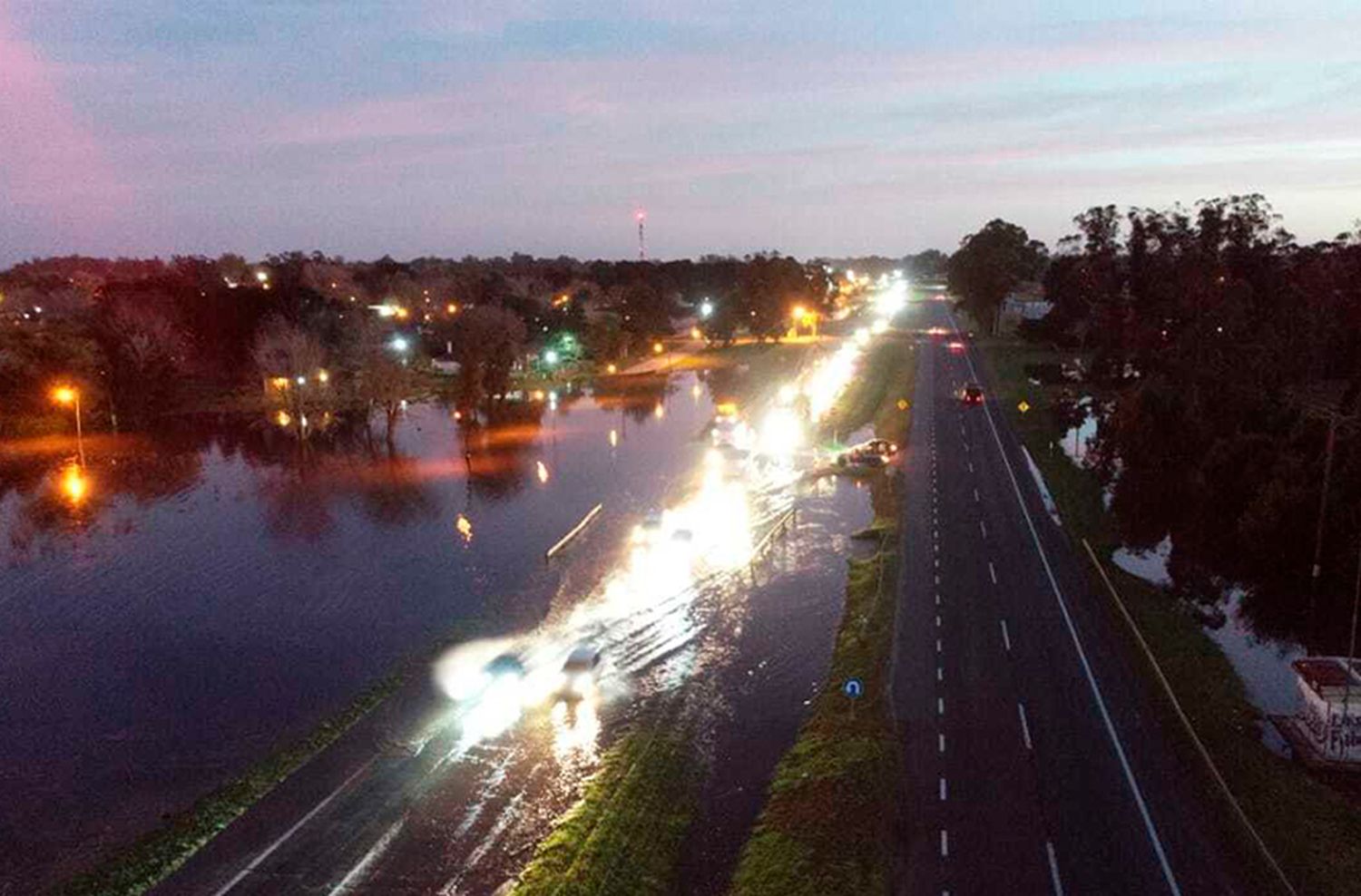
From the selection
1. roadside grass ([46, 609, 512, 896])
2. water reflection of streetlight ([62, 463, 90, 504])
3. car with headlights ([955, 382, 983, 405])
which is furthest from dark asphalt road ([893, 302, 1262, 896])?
water reflection of streetlight ([62, 463, 90, 504])

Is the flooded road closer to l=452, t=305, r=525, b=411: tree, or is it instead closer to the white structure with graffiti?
the white structure with graffiti

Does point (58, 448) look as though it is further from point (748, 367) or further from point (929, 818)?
point (929, 818)

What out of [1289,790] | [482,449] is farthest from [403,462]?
[1289,790]

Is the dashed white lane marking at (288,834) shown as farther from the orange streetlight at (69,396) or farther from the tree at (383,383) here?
the orange streetlight at (69,396)

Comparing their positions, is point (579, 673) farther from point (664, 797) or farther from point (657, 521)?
point (657, 521)

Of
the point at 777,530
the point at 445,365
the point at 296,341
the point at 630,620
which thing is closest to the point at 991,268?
the point at 445,365

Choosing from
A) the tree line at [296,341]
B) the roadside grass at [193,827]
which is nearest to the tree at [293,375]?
the tree line at [296,341]
